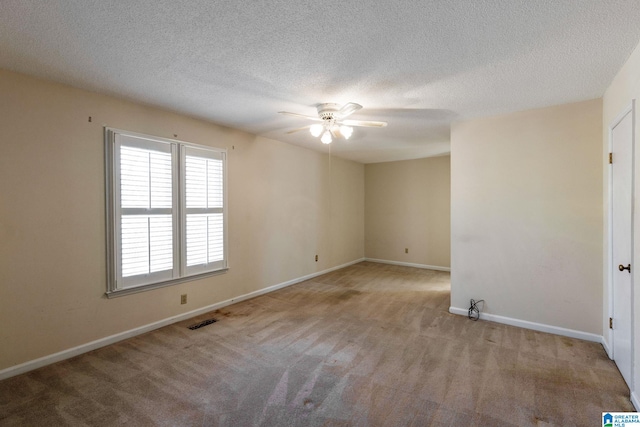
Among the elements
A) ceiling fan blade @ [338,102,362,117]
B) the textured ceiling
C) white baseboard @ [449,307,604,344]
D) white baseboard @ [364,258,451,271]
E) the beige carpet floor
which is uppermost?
the textured ceiling

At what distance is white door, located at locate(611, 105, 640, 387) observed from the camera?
218 cm

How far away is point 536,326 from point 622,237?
54.1 inches

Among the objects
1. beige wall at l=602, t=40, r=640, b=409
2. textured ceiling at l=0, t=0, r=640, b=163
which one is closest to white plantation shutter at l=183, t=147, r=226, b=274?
textured ceiling at l=0, t=0, r=640, b=163

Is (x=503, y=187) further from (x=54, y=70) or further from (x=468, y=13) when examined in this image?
(x=54, y=70)

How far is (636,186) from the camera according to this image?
2.02 meters

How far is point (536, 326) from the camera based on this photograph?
3219 millimetres

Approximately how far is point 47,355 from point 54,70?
246 cm

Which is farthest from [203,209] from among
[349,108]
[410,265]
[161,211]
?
[410,265]

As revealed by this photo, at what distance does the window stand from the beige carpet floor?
2.38 ft

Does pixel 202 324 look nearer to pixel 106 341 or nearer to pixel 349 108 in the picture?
pixel 106 341

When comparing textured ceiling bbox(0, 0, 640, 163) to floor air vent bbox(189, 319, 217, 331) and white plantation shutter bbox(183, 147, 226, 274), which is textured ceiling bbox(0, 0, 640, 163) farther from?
floor air vent bbox(189, 319, 217, 331)

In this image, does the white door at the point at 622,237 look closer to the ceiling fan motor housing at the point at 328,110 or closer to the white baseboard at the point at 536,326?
the white baseboard at the point at 536,326

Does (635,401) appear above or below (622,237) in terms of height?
below

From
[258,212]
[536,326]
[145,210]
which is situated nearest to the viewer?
[145,210]
